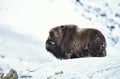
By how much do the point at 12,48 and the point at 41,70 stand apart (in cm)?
240

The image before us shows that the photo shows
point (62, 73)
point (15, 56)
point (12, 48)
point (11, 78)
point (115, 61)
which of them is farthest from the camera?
point (12, 48)

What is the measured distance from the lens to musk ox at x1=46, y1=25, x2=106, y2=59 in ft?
21.6

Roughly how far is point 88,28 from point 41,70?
9.46 feet

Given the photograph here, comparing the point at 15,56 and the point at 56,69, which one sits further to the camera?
the point at 15,56

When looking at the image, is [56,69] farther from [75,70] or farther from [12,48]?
[12,48]

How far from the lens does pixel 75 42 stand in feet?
22.2

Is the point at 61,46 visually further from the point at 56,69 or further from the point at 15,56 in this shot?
the point at 56,69

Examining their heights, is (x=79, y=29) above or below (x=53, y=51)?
above

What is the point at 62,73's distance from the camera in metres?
3.75

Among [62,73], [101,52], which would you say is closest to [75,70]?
[62,73]

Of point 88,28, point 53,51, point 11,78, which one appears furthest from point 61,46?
point 11,78

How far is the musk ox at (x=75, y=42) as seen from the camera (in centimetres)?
659

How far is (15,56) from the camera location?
5867 millimetres

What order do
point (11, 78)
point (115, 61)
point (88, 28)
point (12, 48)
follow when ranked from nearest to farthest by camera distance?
point (11, 78)
point (115, 61)
point (12, 48)
point (88, 28)
